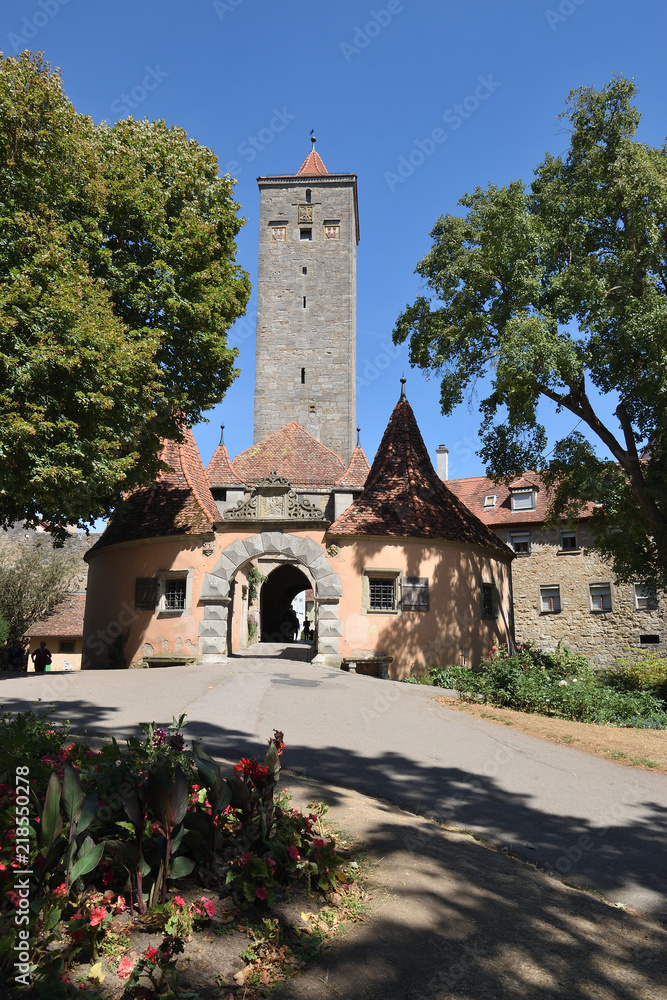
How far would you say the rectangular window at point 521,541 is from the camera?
3284 cm

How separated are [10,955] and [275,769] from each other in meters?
1.79

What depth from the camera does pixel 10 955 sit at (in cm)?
289

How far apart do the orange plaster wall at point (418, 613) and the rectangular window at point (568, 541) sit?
53.3 ft

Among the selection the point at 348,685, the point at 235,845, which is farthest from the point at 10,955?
the point at 348,685

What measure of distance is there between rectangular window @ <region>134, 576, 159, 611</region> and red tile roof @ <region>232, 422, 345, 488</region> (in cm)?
789

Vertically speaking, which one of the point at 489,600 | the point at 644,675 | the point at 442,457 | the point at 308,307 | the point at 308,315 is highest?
the point at 308,307

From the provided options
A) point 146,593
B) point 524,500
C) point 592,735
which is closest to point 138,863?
point 592,735

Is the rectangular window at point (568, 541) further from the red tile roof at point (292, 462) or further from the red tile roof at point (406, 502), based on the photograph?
the red tile roof at point (406, 502)

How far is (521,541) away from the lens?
1303 inches

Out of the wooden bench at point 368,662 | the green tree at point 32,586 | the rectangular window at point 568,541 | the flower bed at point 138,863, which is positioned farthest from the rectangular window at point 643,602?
the flower bed at point 138,863

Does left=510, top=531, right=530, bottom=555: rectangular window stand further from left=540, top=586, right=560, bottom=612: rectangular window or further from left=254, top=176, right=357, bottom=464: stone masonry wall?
left=254, top=176, right=357, bottom=464: stone masonry wall

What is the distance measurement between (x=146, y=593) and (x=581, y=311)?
12.5 meters

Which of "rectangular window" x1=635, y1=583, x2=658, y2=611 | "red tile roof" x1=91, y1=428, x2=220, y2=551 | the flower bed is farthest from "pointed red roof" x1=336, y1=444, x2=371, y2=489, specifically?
the flower bed

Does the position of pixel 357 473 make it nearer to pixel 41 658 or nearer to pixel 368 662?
pixel 368 662
